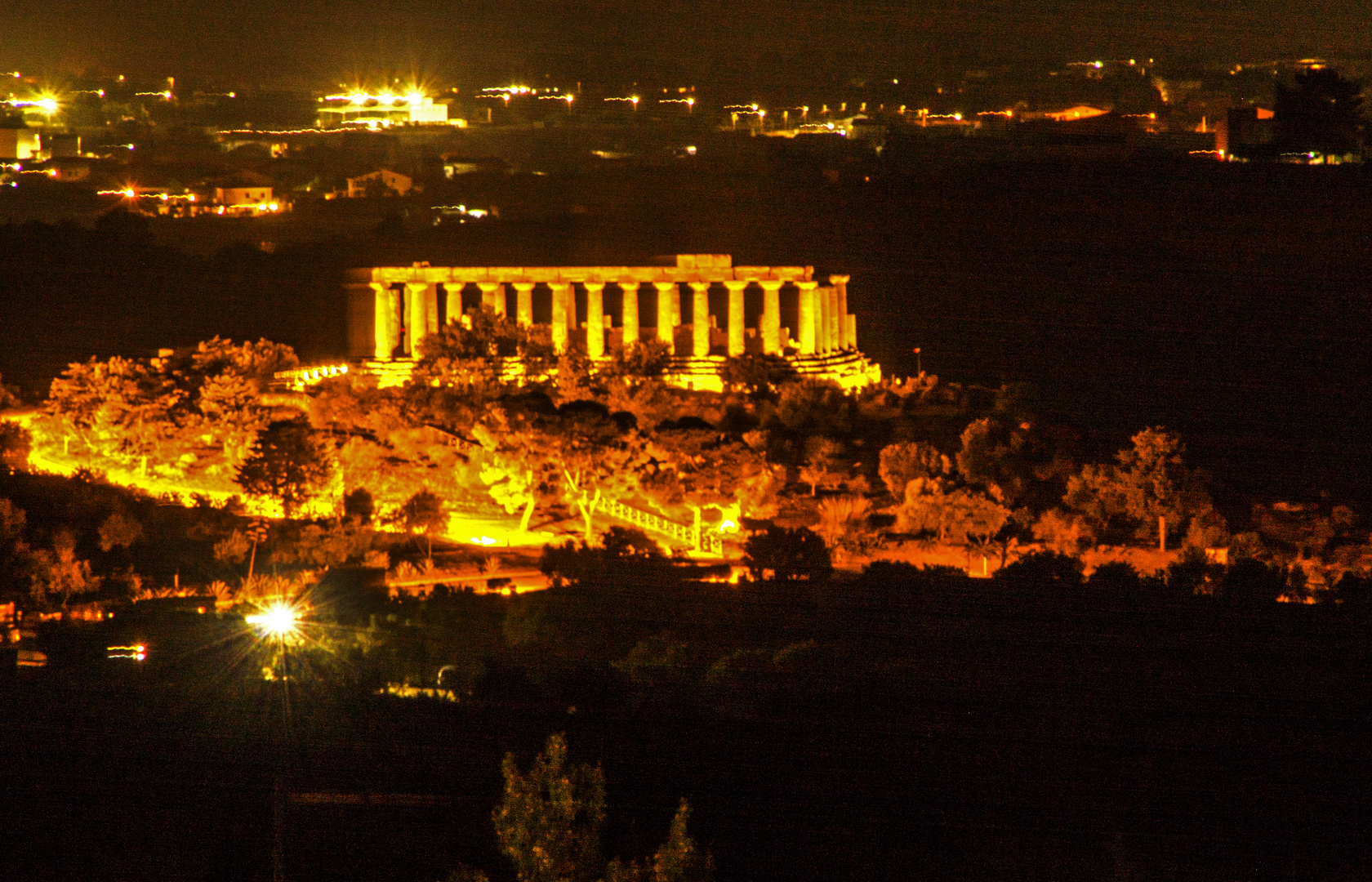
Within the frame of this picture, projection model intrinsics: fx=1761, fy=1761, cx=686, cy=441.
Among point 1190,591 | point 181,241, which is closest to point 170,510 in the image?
point 1190,591

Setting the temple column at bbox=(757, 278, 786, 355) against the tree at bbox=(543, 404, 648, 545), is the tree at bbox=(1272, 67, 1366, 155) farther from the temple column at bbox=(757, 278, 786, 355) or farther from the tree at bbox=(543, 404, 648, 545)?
the tree at bbox=(543, 404, 648, 545)

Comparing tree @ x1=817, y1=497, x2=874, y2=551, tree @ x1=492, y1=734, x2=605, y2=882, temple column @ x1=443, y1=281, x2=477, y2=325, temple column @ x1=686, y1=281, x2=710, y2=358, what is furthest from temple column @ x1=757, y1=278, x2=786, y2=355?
tree @ x1=492, y1=734, x2=605, y2=882

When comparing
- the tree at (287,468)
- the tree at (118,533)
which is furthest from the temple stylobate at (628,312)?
the tree at (118,533)

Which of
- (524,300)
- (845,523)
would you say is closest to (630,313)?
(524,300)

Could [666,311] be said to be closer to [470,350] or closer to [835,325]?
[835,325]

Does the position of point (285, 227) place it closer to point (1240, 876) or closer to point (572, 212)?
point (572, 212)

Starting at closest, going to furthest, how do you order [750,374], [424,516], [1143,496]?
[424,516] < [1143,496] < [750,374]

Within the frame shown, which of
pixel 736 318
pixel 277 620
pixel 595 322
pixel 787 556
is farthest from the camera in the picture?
pixel 595 322
